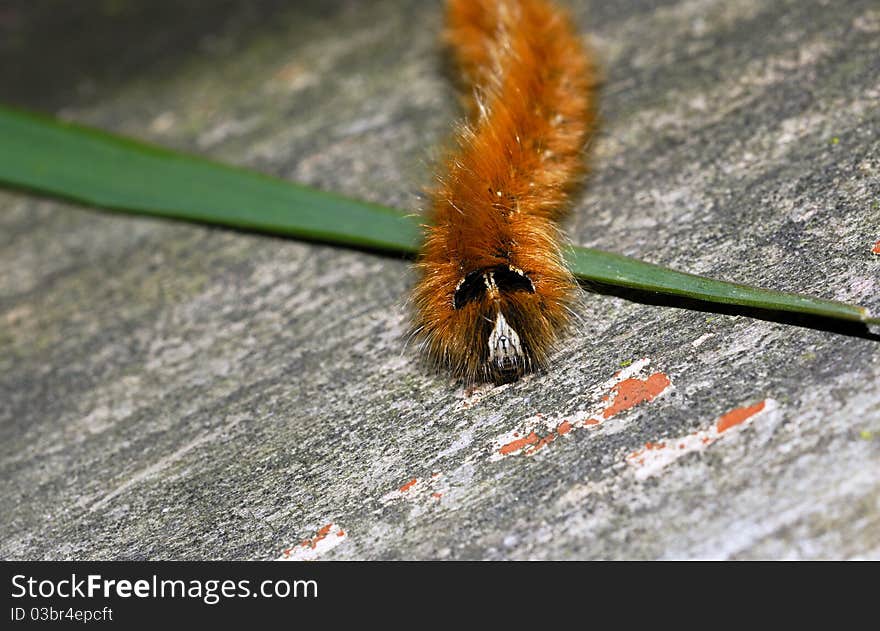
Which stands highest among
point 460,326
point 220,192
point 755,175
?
point 220,192

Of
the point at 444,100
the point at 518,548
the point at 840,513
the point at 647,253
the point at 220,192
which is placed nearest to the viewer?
the point at 840,513

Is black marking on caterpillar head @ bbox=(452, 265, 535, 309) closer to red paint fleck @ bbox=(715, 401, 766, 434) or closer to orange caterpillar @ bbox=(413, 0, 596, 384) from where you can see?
orange caterpillar @ bbox=(413, 0, 596, 384)

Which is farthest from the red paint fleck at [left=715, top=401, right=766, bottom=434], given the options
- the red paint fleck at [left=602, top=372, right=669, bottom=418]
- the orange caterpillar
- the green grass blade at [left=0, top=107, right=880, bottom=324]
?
the orange caterpillar

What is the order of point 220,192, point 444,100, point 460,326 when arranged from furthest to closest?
point 444,100 < point 220,192 < point 460,326

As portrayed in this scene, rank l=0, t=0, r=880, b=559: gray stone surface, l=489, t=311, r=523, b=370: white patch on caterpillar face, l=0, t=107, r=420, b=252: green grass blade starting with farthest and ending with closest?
l=0, t=107, r=420, b=252: green grass blade
l=489, t=311, r=523, b=370: white patch on caterpillar face
l=0, t=0, r=880, b=559: gray stone surface

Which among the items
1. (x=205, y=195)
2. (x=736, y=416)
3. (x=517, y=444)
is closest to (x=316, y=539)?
(x=517, y=444)

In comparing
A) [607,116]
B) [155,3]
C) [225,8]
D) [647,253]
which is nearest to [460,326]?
[647,253]

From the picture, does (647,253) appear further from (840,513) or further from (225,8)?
(225,8)
